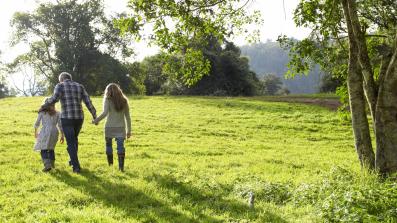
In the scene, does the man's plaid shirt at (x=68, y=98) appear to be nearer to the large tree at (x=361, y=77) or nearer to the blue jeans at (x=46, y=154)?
the blue jeans at (x=46, y=154)

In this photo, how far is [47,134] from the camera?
1139cm

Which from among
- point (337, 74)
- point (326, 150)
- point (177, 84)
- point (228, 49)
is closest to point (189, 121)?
point (326, 150)

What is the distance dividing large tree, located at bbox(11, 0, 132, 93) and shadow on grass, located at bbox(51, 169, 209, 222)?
4983 cm

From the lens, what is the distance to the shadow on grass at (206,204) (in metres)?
7.17

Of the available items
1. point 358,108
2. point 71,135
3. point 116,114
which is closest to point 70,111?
point 71,135

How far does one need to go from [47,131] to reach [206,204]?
574cm

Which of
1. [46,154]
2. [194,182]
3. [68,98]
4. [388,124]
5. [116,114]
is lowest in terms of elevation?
[194,182]

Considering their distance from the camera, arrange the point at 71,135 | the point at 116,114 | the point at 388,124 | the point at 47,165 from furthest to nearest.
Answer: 1. the point at 116,114
2. the point at 47,165
3. the point at 71,135
4. the point at 388,124

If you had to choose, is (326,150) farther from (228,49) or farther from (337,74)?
(228,49)

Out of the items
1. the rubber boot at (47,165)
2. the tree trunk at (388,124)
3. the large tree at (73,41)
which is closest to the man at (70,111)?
the rubber boot at (47,165)

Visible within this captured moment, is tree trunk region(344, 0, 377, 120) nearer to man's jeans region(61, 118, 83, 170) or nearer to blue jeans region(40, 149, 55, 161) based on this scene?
man's jeans region(61, 118, 83, 170)

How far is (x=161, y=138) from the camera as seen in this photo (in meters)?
20.6

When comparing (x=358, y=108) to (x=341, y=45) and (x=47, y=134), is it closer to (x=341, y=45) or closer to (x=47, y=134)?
(x=341, y=45)

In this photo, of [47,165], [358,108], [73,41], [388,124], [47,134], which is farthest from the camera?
[73,41]
